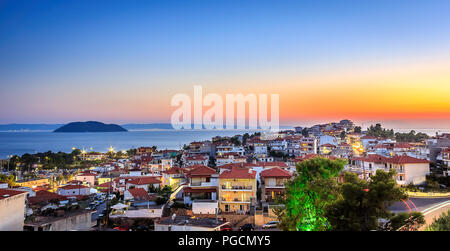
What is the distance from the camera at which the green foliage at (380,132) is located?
3684 cm

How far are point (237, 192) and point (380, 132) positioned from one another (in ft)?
110

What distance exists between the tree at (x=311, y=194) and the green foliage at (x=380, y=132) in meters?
33.3

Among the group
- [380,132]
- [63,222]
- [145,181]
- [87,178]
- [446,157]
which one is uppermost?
[380,132]

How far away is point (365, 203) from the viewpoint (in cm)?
627

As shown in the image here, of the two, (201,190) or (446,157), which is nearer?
(201,190)

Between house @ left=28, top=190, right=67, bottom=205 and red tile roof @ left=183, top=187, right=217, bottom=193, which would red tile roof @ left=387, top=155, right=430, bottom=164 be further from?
house @ left=28, top=190, right=67, bottom=205

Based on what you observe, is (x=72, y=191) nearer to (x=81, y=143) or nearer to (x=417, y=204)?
(x=417, y=204)

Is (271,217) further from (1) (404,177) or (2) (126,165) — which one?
(2) (126,165)

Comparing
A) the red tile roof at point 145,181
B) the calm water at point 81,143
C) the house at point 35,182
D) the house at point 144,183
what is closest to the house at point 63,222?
the house at point 144,183

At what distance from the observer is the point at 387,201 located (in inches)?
249

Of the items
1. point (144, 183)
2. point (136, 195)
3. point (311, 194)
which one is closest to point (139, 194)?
point (136, 195)

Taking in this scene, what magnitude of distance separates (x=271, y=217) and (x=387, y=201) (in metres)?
4.90

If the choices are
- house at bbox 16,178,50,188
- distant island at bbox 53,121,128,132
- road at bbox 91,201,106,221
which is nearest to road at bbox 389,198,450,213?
road at bbox 91,201,106,221

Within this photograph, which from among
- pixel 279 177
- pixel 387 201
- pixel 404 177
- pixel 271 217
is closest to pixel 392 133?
pixel 404 177
